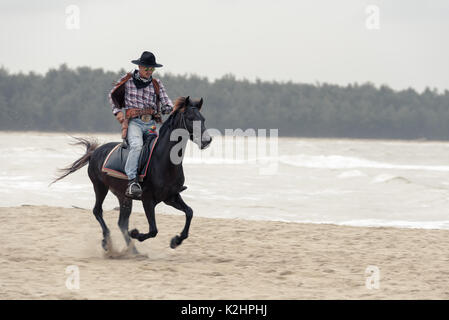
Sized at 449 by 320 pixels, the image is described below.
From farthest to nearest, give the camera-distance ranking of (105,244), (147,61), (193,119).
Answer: (105,244), (147,61), (193,119)

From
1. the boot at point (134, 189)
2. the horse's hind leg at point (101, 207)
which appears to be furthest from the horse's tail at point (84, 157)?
the boot at point (134, 189)

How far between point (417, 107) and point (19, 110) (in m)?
60.4

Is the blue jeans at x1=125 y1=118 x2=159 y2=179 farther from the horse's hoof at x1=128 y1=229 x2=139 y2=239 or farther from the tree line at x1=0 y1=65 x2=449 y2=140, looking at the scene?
the tree line at x1=0 y1=65 x2=449 y2=140

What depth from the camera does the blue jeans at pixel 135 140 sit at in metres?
8.86

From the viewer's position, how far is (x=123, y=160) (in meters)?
9.21

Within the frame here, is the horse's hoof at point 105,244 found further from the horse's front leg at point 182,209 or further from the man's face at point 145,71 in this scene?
the man's face at point 145,71

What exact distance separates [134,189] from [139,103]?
1.25m

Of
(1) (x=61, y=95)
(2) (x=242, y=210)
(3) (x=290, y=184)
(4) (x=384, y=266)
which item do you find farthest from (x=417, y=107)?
(4) (x=384, y=266)

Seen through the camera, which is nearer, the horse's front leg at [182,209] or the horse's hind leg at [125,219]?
the horse's front leg at [182,209]

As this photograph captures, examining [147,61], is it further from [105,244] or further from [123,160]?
[105,244]

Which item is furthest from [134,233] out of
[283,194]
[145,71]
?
[283,194]

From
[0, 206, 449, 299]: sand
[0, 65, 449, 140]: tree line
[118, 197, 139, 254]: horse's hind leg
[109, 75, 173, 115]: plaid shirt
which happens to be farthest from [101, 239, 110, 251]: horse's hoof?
[0, 65, 449, 140]: tree line

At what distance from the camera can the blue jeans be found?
29.1 feet
